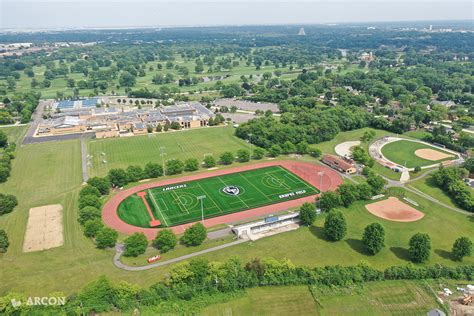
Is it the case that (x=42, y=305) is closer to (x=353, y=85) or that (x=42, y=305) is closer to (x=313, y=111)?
(x=313, y=111)

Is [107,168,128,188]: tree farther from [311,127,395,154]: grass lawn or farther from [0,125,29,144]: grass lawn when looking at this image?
[311,127,395,154]: grass lawn

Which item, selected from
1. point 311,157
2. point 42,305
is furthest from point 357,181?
point 42,305

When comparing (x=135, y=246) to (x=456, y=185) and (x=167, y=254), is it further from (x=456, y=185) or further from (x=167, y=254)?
(x=456, y=185)

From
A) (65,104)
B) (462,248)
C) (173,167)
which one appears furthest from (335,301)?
(65,104)

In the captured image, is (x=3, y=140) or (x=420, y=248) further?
(x=3, y=140)

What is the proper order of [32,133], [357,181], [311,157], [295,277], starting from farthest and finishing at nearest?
1. [32,133]
2. [311,157]
3. [357,181]
4. [295,277]

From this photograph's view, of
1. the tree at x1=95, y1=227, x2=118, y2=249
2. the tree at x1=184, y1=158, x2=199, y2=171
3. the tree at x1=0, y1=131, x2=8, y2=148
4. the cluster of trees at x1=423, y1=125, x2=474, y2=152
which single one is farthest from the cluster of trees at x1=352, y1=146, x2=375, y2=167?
the tree at x1=0, y1=131, x2=8, y2=148
